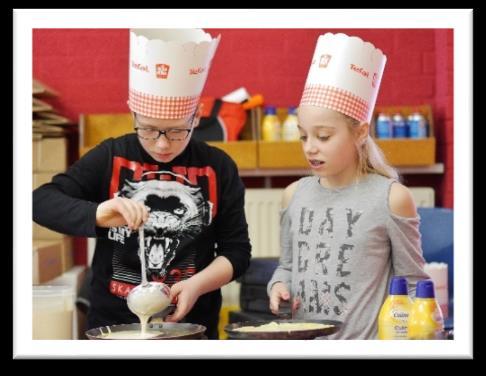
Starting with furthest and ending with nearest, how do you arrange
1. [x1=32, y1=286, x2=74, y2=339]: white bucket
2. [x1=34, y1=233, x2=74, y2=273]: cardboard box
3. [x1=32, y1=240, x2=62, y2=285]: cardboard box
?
[x1=34, y1=233, x2=74, y2=273]: cardboard box < [x1=32, y1=240, x2=62, y2=285]: cardboard box < [x1=32, y1=286, x2=74, y2=339]: white bucket

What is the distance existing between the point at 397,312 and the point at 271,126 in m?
2.41

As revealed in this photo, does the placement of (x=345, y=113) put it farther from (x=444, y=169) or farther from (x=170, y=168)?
(x=444, y=169)

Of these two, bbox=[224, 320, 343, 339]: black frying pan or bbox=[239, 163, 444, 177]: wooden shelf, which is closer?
bbox=[224, 320, 343, 339]: black frying pan

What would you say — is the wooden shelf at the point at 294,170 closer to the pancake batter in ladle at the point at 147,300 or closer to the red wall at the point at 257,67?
the red wall at the point at 257,67

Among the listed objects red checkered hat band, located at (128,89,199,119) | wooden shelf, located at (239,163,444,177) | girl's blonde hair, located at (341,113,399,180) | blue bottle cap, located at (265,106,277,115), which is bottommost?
girl's blonde hair, located at (341,113,399,180)

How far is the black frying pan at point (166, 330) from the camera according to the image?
1.65 m

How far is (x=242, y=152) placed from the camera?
3936mm

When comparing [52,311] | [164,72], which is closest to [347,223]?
[164,72]

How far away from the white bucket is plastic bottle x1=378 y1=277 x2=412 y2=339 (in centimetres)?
94

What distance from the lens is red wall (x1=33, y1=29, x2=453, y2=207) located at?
411 cm

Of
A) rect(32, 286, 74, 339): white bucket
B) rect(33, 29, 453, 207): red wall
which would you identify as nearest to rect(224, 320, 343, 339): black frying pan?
rect(32, 286, 74, 339): white bucket

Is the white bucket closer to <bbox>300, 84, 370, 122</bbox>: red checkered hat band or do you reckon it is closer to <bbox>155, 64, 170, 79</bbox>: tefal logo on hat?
<bbox>155, 64, 170, 79</bbox>: tefal logo on hat

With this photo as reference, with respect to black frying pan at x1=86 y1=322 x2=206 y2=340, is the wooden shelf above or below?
above

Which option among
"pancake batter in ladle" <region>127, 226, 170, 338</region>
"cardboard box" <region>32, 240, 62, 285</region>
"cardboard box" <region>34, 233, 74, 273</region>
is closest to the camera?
"pancake batter in ladle" <region>127, 226, 170, 338</region>
